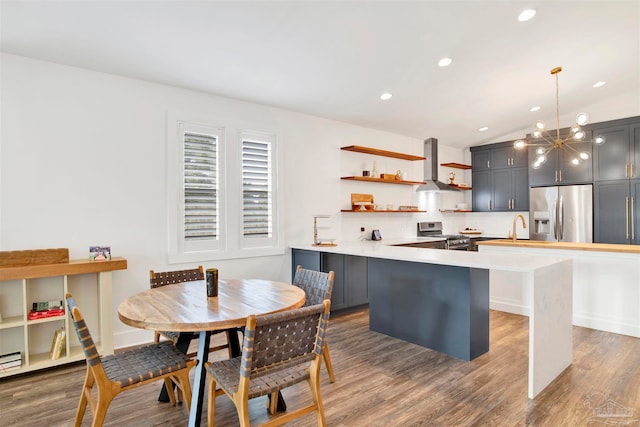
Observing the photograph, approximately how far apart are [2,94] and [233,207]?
7.18 feet

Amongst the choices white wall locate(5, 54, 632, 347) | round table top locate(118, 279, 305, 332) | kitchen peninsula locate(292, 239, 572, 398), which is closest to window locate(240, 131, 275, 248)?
white wall locate(5, 54, 632, 347)

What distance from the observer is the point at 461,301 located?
304cm

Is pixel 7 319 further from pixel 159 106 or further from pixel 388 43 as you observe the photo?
pixel 388 43

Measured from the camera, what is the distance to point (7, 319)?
279 centimetres

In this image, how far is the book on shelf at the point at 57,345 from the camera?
9.30 feet

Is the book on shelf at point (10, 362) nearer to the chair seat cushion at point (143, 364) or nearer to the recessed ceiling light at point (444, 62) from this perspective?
the chair seat cushion at point (143, 364)

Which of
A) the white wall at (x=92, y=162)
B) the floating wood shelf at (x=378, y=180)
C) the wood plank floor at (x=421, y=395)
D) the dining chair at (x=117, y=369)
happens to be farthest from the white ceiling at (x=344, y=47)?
the wood plank floor at (x=421, y=395)

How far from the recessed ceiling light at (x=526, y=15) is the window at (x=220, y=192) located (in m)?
2.83

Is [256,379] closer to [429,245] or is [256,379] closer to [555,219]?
[429,245]

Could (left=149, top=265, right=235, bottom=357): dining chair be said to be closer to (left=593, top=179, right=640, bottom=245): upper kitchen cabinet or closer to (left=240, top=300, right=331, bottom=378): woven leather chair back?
(left=240, top=300, right=331, bottom=378): woven leather chair back

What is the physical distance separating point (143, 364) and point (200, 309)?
417 mm

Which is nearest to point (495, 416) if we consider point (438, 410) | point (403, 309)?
point (438, 410)

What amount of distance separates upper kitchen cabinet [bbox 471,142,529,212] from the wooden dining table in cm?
565

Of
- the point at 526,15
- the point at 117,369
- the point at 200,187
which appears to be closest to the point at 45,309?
the point at 117,369
